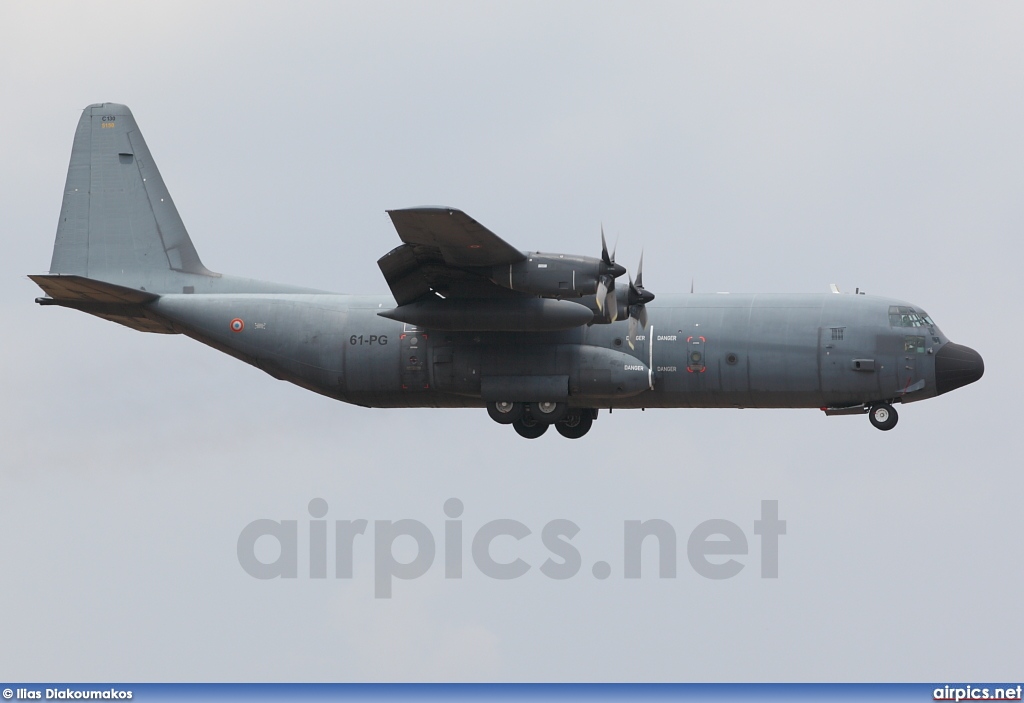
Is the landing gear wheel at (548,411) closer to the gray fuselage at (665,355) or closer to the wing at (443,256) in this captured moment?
the gray fuselage at (665,355)

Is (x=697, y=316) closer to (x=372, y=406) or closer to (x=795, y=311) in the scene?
(x=795, y=311)

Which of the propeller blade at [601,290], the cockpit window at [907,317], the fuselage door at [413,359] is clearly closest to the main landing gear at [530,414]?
the fuselage door at [413,359]

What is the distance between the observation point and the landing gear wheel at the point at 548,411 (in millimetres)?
32656

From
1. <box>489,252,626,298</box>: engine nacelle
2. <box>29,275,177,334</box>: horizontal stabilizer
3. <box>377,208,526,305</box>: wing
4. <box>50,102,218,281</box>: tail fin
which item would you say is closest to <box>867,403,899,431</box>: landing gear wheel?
<box>489,252,626,298</box>: engine nacelle

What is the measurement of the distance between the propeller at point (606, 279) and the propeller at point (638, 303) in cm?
65

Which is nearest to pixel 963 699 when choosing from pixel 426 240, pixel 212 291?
pixel 426 240

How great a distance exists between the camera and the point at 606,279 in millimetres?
30016

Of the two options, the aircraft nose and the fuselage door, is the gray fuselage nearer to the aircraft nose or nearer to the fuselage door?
the fuselage door

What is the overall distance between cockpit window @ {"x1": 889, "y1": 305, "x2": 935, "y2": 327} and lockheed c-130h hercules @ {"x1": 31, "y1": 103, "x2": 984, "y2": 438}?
3 centimetres

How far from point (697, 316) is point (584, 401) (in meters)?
2.99

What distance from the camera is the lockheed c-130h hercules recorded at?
3091 cm

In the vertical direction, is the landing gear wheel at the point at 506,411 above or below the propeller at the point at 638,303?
below

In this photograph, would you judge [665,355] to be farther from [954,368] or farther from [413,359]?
[954,368]

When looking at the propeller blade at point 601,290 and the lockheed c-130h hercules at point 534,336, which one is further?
the lockheed c-130h hercules at point 534,336
